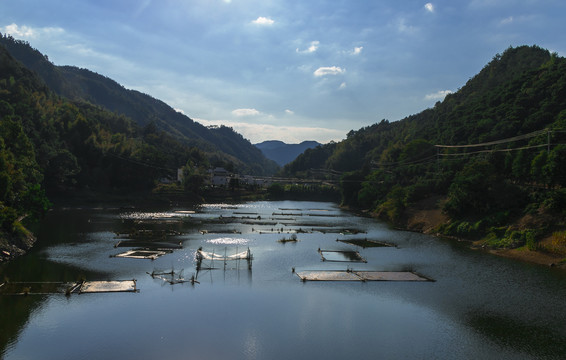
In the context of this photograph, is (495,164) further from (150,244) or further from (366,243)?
(150,244)

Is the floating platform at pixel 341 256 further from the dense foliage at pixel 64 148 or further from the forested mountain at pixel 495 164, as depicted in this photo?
the dense foliage at pixel 64 148

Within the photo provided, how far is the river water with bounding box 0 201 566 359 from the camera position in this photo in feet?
81.0

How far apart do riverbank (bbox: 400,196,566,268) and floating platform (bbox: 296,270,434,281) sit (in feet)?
51.3

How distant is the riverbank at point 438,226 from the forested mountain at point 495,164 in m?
1.55

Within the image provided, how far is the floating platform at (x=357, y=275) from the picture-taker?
134 ft

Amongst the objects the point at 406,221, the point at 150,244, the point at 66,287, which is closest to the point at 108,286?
the point at 66,287

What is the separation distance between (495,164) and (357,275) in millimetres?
45936

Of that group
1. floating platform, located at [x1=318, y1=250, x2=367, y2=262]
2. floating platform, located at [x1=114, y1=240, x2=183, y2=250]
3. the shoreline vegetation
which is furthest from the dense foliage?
floating platform, located at [x1=318, y1=250, x2=367, y2=262]

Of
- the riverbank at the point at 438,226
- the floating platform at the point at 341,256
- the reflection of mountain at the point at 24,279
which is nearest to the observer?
the reflection of mountain at the point at 24,279

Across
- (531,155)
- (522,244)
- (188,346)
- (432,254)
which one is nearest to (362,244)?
(432,254)

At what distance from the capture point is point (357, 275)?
42.3 m

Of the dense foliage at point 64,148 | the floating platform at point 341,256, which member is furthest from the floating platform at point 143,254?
the dense foliage at point 64,148

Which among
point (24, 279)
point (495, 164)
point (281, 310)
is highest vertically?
point (495, 164)

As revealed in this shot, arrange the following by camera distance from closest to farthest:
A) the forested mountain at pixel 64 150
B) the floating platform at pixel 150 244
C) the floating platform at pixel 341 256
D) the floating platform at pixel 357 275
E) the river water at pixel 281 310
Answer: the river water at pixel 281 310 < the floating platform at pixel 357 275 < the floating platform at pixel 341 256 < the floating platform at pixel 150 244 < the forested mountain at pixel 64 150
